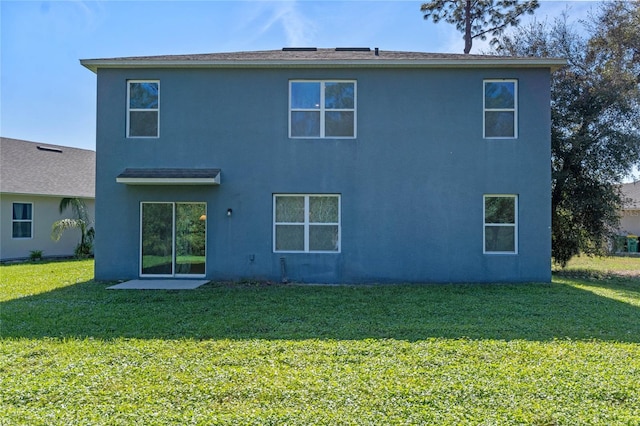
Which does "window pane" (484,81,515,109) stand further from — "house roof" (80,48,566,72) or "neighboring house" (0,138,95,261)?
"neighboring house" (0,138,95,261)

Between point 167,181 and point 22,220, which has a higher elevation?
point 167,181

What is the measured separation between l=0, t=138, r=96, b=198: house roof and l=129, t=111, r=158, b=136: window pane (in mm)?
8319

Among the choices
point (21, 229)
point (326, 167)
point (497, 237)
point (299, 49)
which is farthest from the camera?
point (21, 229)

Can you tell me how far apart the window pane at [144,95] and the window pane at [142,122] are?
19 cm

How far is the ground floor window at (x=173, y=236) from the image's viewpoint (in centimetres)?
1086

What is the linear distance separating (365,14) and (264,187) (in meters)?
6.98

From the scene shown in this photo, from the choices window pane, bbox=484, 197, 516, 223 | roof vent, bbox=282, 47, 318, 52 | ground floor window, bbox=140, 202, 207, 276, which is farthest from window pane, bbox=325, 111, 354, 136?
window pane, bbox=484, 197, 516, 223

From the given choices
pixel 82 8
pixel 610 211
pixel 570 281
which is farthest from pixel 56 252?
pixel 610 211

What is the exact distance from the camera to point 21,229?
16281 millimetres

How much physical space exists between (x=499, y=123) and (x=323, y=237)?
548cm

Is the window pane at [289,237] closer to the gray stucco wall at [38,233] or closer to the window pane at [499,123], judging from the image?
the window pane at [499,123]

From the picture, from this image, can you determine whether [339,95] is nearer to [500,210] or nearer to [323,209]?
[323,209]

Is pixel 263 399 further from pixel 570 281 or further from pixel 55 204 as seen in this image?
pixel 55 204

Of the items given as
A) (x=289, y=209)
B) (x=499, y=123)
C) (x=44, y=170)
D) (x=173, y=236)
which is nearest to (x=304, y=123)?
(x=289, y=209)
